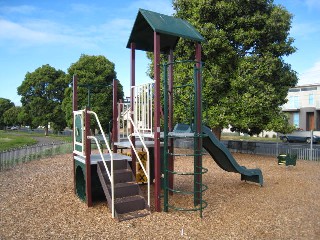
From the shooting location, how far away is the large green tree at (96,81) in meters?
27.7

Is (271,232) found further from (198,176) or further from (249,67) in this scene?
(249,67)

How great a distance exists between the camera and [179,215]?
6523mm

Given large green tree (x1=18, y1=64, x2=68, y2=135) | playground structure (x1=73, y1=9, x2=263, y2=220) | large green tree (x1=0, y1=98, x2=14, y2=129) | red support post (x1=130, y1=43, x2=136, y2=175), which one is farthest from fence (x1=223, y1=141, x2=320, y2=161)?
large green tree (x1=0, y1=98, x2=14, y2=129)

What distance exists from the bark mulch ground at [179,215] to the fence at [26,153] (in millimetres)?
3000

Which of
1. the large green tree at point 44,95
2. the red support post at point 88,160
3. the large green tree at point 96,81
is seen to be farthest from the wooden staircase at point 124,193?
the large green tree at point 44,95

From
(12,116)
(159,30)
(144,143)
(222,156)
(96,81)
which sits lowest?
(222,156)

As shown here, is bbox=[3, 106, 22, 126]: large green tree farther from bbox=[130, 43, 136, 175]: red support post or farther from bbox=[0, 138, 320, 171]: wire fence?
bbox=[130, 43, 136, 175]: red support post

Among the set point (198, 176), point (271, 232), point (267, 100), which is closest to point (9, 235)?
point (198, 176)

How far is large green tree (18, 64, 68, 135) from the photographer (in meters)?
41.1

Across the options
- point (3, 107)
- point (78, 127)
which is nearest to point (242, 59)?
point (78, 127)

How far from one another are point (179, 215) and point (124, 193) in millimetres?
1356

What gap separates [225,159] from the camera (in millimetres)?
8867

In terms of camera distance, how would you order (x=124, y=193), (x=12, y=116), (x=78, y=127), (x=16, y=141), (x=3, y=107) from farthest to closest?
(x=3, y=107) < (x=12, y=116) < (x=16, y=141) < (x=78, y=127) < (x=124, y=193)

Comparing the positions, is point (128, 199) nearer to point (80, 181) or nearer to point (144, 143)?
point (144, 143)
